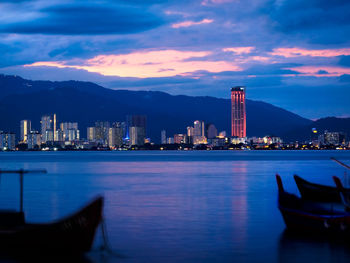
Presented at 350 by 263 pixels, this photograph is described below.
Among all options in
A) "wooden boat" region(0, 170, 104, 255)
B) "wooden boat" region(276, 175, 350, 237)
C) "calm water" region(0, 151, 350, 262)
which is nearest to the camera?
"wooden boat" region(0, 170, 104, 255)

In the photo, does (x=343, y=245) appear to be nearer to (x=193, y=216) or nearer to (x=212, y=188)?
(x=193, y=216)

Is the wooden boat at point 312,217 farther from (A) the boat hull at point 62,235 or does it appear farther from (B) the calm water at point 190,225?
(A) the boat hull at point 62,235

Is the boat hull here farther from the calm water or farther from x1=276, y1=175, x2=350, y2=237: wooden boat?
x1=276, y1=175, x2=350, y2=237: wooden boat

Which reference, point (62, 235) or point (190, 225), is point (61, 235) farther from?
point (190, 225)

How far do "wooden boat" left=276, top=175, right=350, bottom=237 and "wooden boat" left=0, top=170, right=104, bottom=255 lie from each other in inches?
459

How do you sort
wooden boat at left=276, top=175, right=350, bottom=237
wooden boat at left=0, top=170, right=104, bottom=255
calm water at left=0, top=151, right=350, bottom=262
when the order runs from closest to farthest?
wooden boat at left=0, top=170, right=104, bottom=255, calm water at left=0, top=151, right=350, bottom=262, wooden boat at left=276, top=175, right=350, bottom=237

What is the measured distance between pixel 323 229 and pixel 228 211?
54.1 ft

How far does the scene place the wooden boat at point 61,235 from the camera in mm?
20688

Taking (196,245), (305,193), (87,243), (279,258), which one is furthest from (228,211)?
(87,243)

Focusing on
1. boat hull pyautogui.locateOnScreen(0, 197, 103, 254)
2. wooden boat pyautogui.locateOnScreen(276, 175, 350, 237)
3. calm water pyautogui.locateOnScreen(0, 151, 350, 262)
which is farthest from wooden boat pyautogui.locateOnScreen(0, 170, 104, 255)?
wooden boat pyautogui.locateOnScreen(276, 175, 350, 237)

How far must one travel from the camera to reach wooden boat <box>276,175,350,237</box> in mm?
26844

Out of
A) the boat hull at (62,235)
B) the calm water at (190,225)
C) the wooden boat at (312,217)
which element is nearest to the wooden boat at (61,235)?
the boat hull at (62,235)

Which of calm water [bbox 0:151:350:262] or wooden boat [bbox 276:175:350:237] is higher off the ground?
wooden boat [bbox 276:175:350:237]

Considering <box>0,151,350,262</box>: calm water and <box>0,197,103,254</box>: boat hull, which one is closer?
<box>0,197,103,254</box>: boat hull
